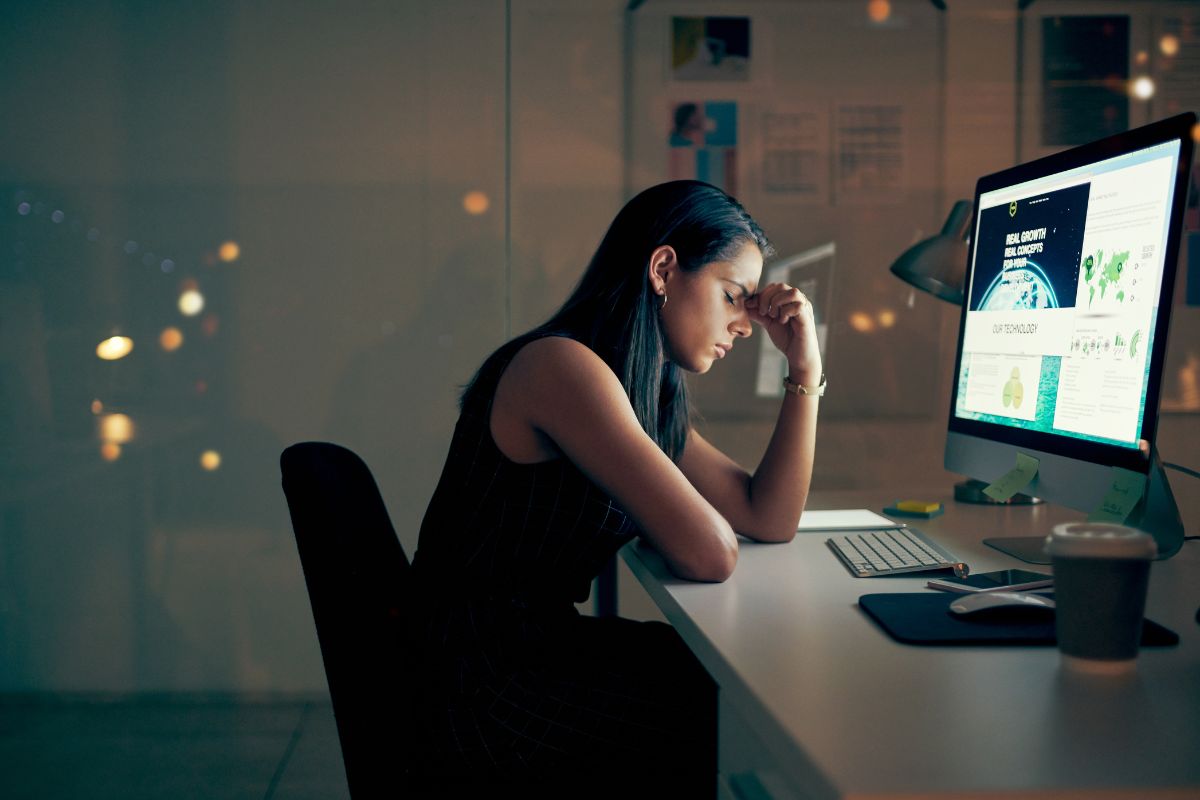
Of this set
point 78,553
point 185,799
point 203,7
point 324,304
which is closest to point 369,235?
point 324,304

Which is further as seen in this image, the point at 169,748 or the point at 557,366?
the point at 169,748

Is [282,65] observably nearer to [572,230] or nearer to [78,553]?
[572,230]

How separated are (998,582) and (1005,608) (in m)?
0.24

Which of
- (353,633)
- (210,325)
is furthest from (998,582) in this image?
(210,325)

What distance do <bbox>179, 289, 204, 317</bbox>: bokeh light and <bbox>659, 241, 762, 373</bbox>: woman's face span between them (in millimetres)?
1651

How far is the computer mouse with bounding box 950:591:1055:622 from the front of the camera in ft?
3.15

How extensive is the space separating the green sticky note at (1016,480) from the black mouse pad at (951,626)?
0.35 metres

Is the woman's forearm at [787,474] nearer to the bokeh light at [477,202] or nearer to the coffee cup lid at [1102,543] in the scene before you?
Answer: the coffee cup lid at [1102,543]

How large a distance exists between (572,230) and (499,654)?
1.65 metres

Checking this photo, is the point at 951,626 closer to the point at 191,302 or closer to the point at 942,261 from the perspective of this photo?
the point at 942,261

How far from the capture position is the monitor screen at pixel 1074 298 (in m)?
1.15

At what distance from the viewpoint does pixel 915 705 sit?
75 centimetres

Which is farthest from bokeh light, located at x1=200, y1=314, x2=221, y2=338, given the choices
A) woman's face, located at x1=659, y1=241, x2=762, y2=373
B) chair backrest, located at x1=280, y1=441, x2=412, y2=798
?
chair backrest, located at x1=280, y1=441, x2=412, y2=798

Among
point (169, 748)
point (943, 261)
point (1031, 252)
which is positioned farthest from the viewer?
point (169, 748)
